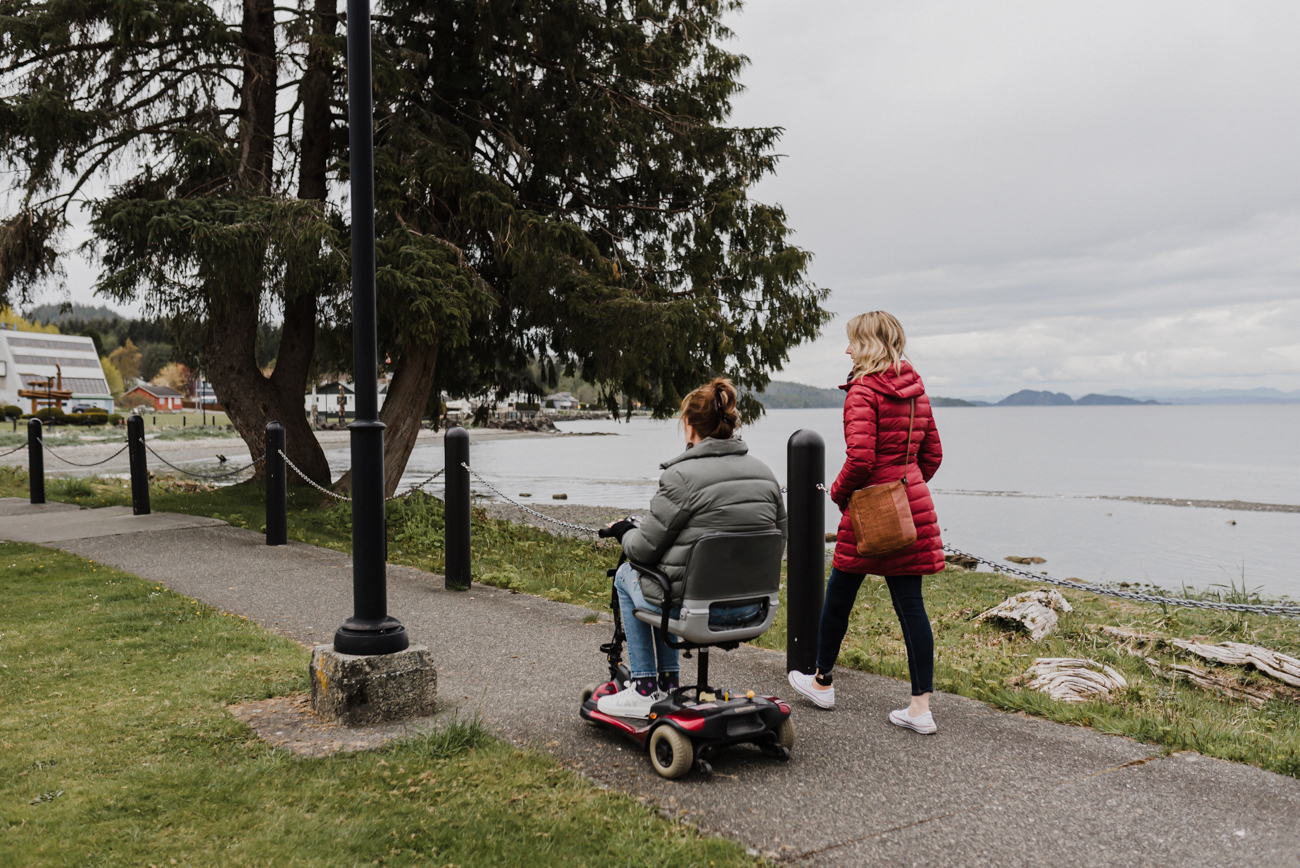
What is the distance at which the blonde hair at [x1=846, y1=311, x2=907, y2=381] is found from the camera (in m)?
3.97

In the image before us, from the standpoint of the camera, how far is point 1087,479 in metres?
43.2

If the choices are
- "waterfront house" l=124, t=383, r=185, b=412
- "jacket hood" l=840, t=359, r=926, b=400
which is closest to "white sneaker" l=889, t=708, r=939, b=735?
"jacket hood" l=840, t=359, r=926, b=400

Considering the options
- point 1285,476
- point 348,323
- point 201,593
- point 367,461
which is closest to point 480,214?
point 348,323

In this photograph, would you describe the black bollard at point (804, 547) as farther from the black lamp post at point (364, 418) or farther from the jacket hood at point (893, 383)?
the black lamp post at point (364, 418)

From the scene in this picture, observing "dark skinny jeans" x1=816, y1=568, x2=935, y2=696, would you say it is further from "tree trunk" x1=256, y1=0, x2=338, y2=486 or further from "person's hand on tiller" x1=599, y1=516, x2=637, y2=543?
"tree trunk" x1=256, y1=0, x2=338, y2=486

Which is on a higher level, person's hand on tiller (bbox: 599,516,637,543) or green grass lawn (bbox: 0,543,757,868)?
person's hand on tiller (bbox: 599,516,637,543)

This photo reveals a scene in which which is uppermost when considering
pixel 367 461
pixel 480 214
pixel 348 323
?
pixel 480 214

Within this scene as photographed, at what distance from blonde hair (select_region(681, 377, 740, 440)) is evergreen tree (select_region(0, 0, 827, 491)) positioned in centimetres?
714

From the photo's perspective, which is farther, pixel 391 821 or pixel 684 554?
pixel 684 554

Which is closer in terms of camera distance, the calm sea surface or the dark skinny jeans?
the dark skinny jeans

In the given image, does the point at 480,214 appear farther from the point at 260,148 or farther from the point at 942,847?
the point at 942,847

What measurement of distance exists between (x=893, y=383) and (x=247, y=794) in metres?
3.06

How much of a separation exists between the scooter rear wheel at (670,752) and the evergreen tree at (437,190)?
7529 millimetres

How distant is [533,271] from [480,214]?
1.24 m
